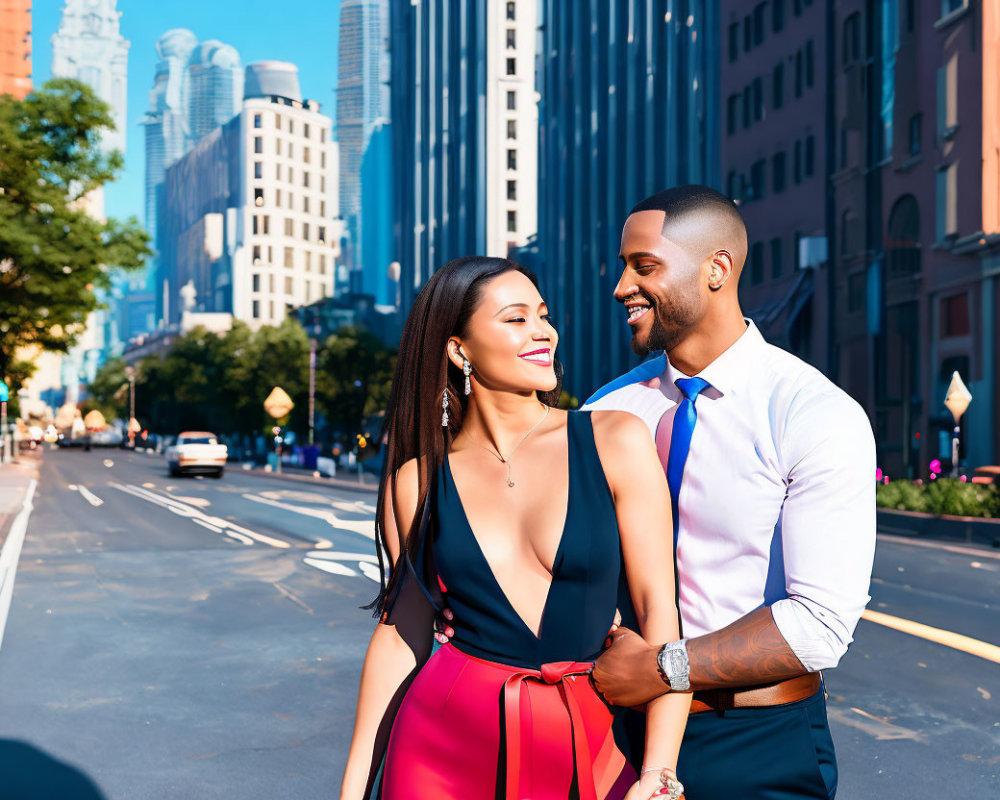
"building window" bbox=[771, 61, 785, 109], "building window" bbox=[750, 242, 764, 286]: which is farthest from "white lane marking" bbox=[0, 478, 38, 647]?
"building window" bbox=[771, 61, 785, 109]

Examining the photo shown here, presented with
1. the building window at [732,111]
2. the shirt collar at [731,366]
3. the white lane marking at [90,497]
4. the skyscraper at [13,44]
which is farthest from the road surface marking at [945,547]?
the skyscraper at [13,44]

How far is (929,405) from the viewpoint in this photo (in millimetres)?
33500

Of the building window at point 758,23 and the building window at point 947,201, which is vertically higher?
the building window at point 758,23

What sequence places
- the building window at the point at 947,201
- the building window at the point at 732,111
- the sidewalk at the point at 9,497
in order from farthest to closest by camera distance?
the building window at the point at 732,111, the building window at the point at 947,201, the sidewalk at the point at 9,497

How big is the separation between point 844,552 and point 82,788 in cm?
476

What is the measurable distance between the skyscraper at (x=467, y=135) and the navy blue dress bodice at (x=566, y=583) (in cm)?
8814

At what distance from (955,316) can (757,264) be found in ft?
45.8

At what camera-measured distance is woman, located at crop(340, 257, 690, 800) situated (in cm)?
235

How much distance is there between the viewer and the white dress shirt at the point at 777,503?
2168 mm

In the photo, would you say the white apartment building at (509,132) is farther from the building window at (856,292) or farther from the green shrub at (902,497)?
the green shrub at (902,497)

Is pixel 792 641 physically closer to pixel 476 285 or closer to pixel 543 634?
pixel 543 634

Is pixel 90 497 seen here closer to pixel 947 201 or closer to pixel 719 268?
pixel 947 201

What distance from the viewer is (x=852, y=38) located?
38.8 meters

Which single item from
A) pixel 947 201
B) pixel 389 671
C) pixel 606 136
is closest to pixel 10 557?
pixel 389 671
